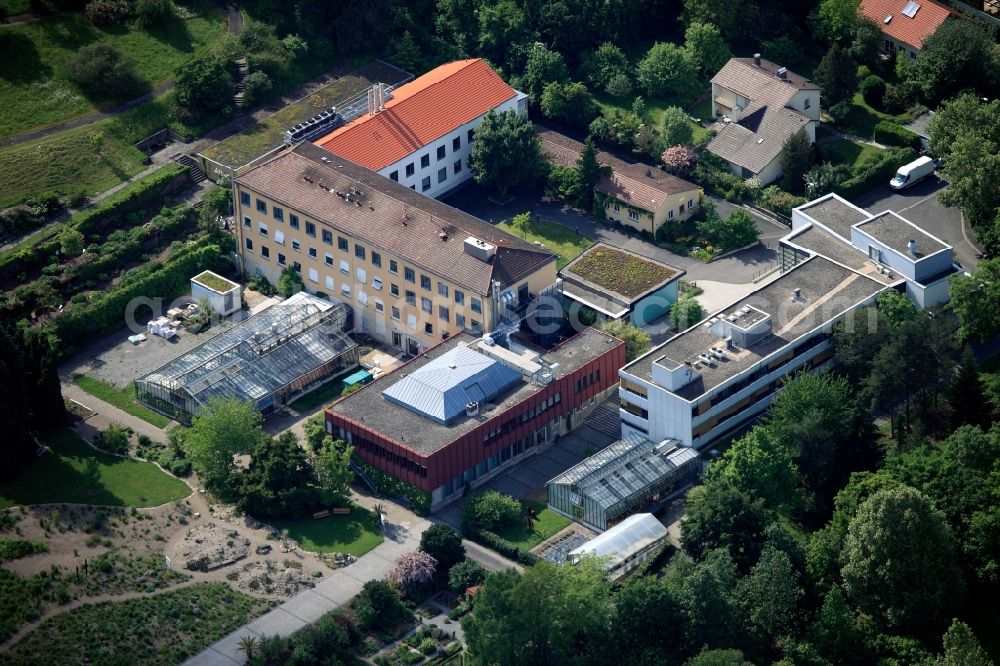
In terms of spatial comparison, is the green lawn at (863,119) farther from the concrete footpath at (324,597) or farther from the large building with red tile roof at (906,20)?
the concrete footpath at (324,597)

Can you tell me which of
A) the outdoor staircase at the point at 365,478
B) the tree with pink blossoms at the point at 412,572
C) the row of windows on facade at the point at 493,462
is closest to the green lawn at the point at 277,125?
the outdoor staircase at the point at 365,478

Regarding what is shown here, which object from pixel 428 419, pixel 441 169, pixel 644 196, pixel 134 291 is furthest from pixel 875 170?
pixel 134 291

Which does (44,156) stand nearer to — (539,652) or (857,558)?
(539,652)

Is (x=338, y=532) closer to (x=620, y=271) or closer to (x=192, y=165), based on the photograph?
(x=620, y=271)

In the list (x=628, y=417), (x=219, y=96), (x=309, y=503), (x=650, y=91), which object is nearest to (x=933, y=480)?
(x=628, y=417)

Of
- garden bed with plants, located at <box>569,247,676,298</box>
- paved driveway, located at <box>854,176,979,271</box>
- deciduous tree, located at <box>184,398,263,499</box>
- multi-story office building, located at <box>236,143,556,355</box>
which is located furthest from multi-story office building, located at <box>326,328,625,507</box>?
paved driveway, located at <box>854,176,979,271</box>

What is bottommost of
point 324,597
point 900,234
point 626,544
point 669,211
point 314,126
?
point 324,597
